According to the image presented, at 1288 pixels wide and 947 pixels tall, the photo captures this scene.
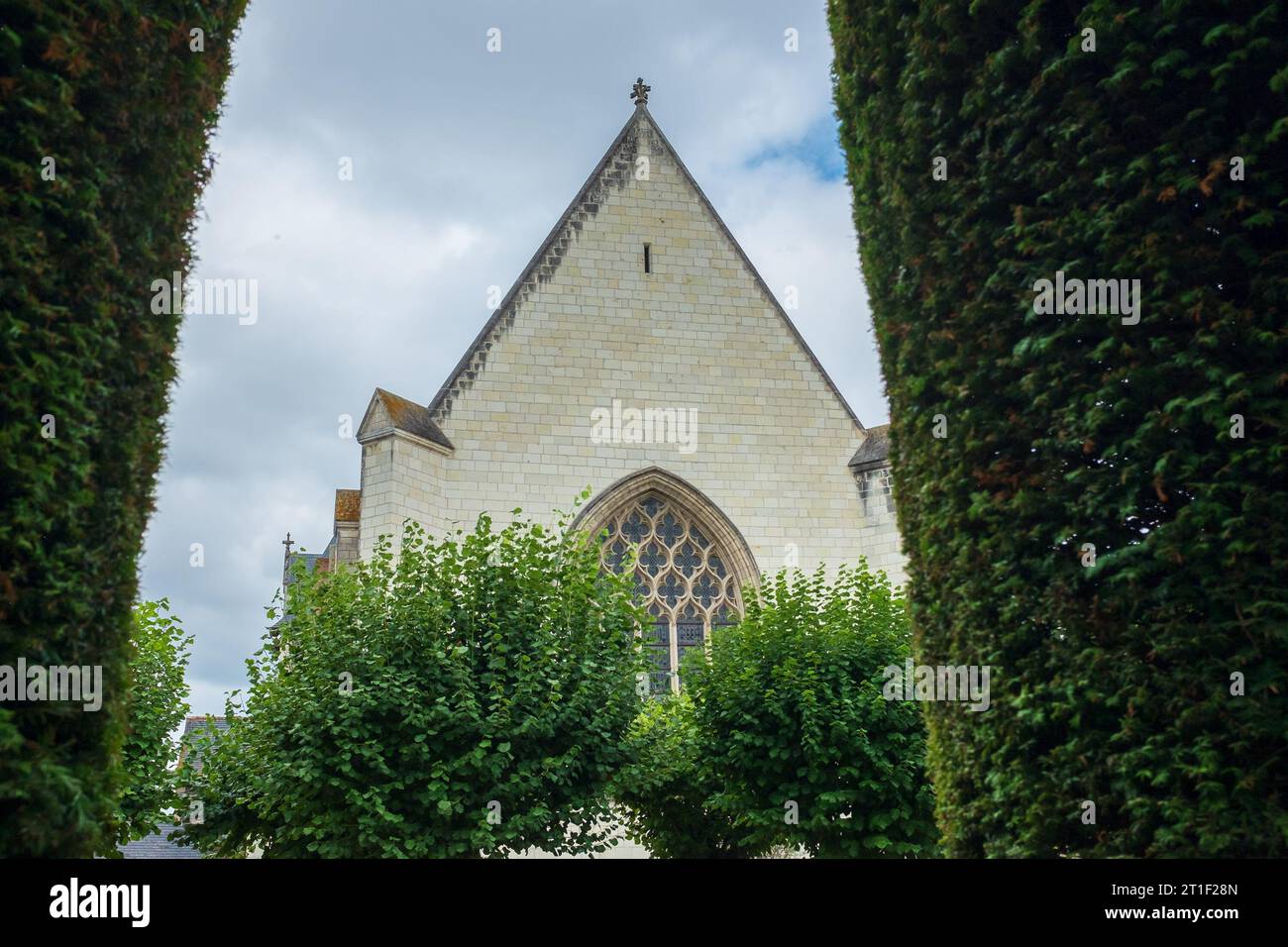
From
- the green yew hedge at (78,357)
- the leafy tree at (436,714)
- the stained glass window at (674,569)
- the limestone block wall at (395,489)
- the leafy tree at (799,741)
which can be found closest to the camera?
the green yew hedge at (78,357)

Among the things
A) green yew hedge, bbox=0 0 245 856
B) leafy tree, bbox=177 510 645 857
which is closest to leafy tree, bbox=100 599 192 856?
leafy tree, bbox=177 510 645 857

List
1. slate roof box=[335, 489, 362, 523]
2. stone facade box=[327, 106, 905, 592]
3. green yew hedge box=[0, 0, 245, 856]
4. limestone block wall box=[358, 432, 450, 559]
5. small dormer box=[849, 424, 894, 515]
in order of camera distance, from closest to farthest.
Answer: green yew hedge box=[0, 0, 245, 856] → limestone block wall box=[358, 432, 450, 559] → slate roof box=[335, 489, 362, 523] → stone facade box=[327, 106, 905, 592] → small dormer box=[849, 424, 894, 515]

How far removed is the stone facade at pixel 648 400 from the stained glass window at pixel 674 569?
596 millimetres

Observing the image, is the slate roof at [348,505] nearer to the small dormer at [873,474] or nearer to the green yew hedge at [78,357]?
the small dormer at [873,474]

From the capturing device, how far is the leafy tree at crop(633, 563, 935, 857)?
12.2 m

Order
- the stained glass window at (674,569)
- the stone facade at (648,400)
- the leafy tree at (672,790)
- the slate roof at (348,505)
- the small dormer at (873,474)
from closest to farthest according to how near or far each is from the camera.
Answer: the leafy tree at (672,790) < the slate roof at (348,505) < the stone facade at (648,400) < the stained glass window at (674,569) < the small dormer at (873,474)

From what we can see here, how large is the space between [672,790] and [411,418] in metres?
6.94

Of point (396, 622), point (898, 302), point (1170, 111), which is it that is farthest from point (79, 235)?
point (396, 622)

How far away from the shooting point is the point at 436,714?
11.5 m

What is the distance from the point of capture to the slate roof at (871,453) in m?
18.7

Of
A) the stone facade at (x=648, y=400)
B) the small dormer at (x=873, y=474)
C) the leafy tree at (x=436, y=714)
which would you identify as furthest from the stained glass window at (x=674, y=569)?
the leafy tree at (x=436, y=714)

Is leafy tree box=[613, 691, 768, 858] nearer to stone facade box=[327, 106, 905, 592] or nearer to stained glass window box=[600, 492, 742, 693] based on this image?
stained glass window box=[600, 492, 742, 693]

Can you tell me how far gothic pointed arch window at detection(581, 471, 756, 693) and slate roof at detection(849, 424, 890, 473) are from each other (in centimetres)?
237

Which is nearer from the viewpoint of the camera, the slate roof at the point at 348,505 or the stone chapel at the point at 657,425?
the slate roof at the point at 348,505
